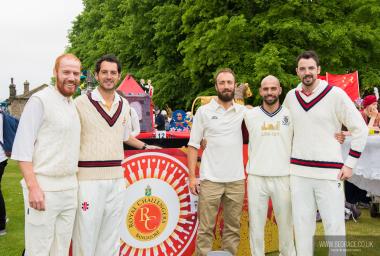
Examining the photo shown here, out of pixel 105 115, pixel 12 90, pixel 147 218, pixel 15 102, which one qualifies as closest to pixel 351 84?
pixel 147 218

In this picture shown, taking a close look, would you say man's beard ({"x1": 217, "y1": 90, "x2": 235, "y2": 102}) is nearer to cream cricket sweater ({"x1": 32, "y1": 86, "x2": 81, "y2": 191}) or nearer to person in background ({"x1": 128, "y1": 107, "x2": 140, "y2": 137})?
person in background ({"x1": 128, "y1": 107, "x2": 140, "y2": 137})

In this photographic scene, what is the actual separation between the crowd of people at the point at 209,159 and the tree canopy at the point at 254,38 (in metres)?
10.4

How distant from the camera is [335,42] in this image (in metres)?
15.0

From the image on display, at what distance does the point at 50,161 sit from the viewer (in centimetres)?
312

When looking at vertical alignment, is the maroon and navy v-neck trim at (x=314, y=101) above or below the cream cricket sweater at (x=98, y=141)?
above

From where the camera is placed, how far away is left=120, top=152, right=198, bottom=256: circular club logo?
4383mm

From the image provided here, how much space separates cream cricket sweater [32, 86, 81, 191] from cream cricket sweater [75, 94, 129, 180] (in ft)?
0.57

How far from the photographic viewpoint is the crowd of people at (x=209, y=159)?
3.13 metres

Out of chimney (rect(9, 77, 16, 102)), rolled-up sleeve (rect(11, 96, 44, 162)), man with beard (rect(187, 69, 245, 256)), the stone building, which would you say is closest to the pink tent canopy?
man with beard (rect(187, 69, 245, 256))

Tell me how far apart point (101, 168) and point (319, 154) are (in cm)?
190

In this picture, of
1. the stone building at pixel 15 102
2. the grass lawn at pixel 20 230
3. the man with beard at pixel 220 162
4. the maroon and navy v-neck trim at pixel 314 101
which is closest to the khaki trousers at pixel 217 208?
the man with beard at pixel 220 162

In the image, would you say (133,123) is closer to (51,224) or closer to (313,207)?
(51,224)

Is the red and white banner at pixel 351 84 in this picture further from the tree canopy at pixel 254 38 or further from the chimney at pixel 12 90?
the chimney at pixel 12 90

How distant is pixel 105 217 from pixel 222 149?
127 cm
